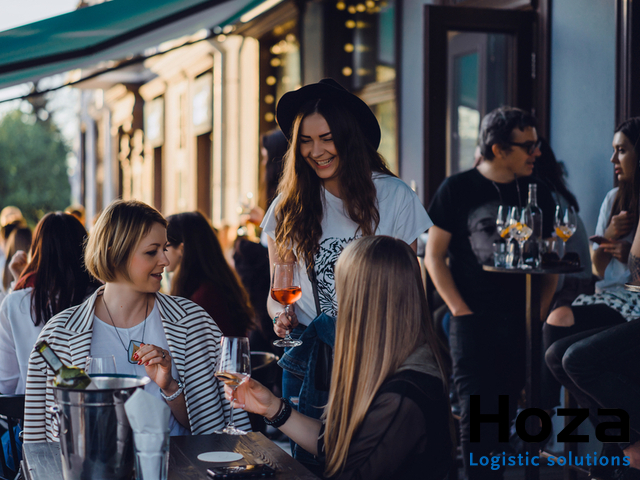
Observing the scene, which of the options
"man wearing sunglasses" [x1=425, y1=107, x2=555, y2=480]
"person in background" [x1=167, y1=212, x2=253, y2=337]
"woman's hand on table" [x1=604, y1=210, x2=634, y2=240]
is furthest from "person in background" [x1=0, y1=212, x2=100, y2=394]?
"woman's hand on table" [x1=604, y1=210, x2=634, y2=240]

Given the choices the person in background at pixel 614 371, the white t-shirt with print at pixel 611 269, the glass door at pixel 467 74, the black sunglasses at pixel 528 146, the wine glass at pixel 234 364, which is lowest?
the person in background at pixel 614 371

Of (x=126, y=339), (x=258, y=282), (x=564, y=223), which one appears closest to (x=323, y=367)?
(x=126, y=339)

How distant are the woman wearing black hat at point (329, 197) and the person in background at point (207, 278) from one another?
2.23 feet

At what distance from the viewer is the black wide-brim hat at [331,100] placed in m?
2.46

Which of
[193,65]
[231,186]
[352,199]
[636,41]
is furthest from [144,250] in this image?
[193,65]

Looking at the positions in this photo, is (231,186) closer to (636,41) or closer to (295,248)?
(636,41)

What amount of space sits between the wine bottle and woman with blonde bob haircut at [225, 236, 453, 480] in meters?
1.69

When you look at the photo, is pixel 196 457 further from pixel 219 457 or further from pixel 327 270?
pixel 327 270

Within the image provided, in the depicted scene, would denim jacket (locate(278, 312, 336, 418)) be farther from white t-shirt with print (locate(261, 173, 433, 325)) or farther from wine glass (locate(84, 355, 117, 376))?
wine glass (locate(84, 355, 117, 376))

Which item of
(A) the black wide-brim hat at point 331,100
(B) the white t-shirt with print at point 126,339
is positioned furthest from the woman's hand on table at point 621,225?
(B) the white t-shirt with print at point 126,339

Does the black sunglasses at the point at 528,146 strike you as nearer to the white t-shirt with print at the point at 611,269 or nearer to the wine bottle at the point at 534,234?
the wine bottle at the point at 534,234

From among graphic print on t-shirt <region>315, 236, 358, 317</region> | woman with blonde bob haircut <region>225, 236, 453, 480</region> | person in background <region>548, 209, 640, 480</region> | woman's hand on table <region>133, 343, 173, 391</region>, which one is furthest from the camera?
person in background <region>548, 209, 640, 480</region>

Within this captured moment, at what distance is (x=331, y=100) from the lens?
2469 mm

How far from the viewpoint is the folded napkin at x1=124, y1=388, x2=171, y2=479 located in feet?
4.29
